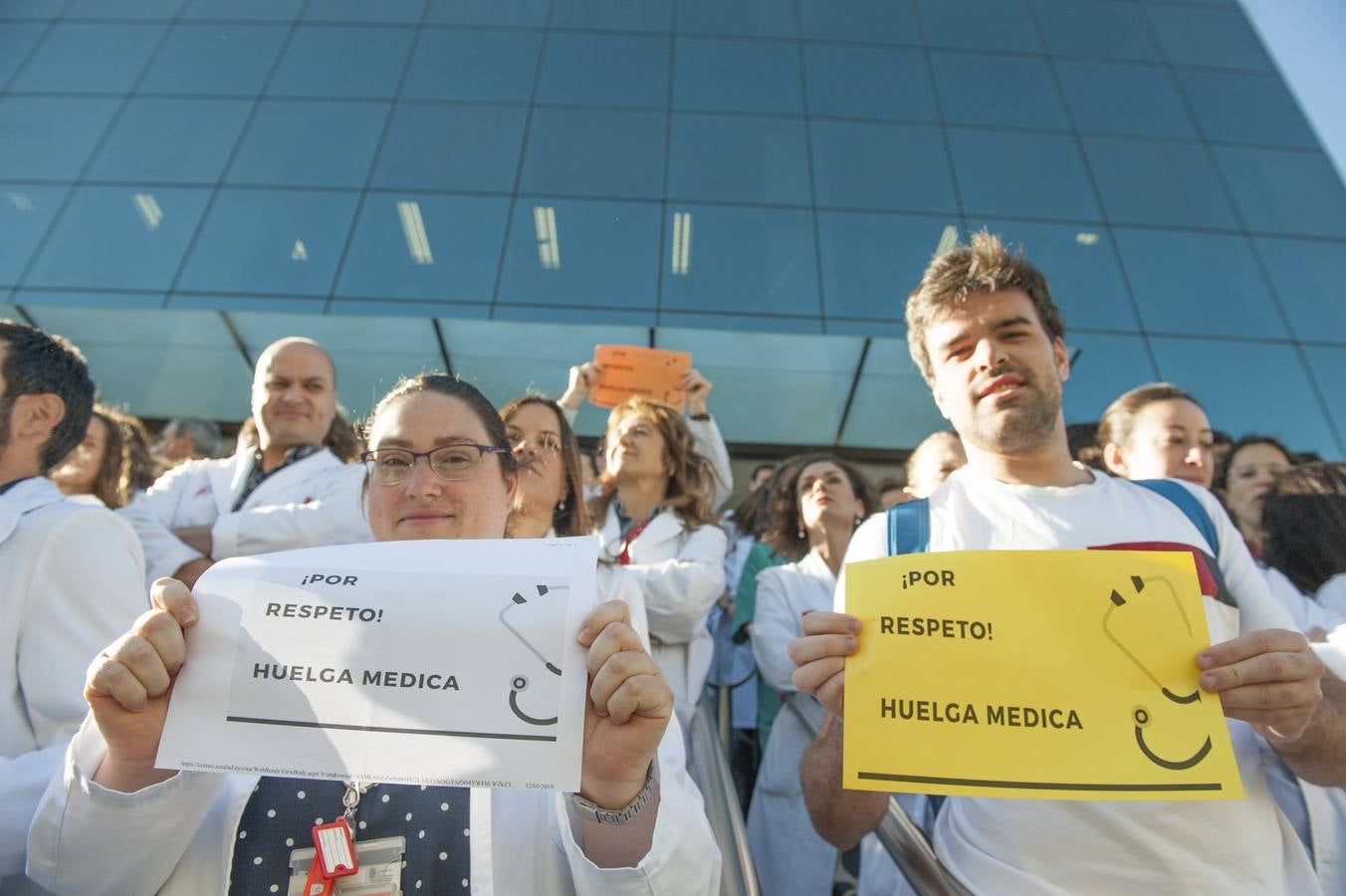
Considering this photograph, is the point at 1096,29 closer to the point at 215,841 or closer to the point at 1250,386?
the point at 1250,386

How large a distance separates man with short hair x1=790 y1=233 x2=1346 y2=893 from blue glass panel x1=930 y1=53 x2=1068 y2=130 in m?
7.65

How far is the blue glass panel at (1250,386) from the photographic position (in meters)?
6.59

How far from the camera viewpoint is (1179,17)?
9047 millimetres

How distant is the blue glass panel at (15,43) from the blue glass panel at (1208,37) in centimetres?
1378

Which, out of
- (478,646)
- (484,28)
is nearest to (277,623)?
(478,646)

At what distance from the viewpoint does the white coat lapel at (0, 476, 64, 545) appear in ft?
4.96

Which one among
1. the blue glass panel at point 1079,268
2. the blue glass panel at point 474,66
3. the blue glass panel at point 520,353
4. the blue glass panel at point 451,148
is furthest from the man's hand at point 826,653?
the blue glass panel at point 474,66

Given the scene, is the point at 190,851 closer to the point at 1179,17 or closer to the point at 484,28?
the point at 484,28

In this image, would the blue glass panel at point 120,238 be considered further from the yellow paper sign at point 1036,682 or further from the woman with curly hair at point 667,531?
the yellow paper sign at point 1036,682

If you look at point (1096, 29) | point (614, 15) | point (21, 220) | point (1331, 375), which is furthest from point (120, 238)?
point (1331, 375)

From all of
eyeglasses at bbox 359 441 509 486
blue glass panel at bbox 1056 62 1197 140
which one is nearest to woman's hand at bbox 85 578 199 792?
eyeglasses at bbox 359 441 509 486

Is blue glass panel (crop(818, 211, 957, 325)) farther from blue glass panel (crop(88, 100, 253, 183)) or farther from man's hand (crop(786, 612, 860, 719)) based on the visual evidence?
blue glass panel (crop(88, 100, 253, 183))

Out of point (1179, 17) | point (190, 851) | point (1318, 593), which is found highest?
point (1179, 17)

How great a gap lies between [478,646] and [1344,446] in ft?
28.2
